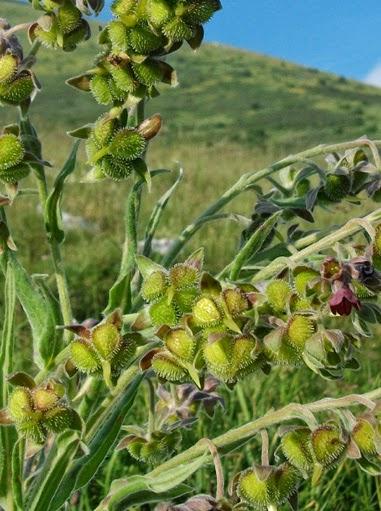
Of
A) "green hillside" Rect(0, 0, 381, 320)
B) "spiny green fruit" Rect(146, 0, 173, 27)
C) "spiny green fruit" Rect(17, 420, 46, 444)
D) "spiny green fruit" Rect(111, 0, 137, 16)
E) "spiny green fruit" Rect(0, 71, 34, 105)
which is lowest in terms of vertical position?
"spiny green fruit" Rect(17, 420, 46, 444)

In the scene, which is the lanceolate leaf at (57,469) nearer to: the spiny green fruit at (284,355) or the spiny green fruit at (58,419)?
the spiny green fruit at (58,419)

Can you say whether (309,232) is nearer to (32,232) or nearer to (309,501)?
(309,501)

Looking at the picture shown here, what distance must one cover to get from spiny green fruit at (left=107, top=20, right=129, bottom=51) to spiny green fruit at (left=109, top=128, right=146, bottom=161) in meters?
0.10

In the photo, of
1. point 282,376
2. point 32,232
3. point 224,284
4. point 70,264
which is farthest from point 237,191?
point 32,232

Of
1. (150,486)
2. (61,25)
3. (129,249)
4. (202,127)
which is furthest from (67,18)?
(202,127)

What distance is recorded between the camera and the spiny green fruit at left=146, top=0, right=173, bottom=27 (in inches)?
38.6

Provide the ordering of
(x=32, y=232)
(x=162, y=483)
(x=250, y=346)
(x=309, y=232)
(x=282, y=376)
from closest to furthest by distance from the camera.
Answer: (x=250, y=346), (x=162, y=483), (x=309, y=232), (x=282, y=376), (x=32, y=232)

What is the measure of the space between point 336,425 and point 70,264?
3644 mm

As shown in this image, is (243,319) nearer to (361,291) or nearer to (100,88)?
(361,291)

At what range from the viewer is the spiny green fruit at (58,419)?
100 cm

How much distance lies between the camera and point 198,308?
889 millimetres

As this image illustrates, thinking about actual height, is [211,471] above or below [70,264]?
below

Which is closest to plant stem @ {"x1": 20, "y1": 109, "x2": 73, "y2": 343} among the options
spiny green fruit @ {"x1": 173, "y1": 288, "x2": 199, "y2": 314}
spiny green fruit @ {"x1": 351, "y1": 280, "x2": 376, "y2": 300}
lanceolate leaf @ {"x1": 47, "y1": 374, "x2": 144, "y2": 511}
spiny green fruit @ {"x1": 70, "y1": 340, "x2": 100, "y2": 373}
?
lanceolate leaf @ {"x1": 47, "y1": 374, "x2": 144, "y2": 511}

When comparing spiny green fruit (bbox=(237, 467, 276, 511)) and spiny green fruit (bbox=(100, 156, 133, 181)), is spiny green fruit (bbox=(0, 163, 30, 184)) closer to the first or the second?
spiny green fruit (bbox=(100, 156, 133, 181))
